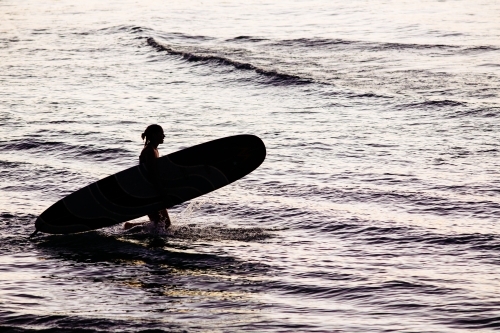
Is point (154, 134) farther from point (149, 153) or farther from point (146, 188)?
point (146, 188)

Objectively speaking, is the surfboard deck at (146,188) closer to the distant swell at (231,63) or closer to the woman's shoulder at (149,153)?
the woman's shoulder at (149,153)

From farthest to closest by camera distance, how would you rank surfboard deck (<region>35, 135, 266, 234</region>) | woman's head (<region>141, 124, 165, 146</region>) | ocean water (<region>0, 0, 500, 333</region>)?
1. surfboard deck (<region>35, 135, 266, 234</region>)
2. woman's head (<region>141, 124, 165, 146</region>)
3. ocean water (<region>0, 0, 500, 333</region>)

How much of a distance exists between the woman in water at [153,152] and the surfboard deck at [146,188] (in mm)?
155

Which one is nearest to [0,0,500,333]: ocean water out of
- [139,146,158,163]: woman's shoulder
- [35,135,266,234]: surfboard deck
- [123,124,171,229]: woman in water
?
[35,135,266,234]: surfboard deck

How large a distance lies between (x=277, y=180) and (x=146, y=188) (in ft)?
13.1

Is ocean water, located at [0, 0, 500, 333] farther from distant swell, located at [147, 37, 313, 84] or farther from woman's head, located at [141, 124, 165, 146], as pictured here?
woman's head, located at [141, 124, 165, 146]

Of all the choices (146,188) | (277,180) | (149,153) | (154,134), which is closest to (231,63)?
(277,180)

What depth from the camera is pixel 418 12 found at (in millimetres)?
41656

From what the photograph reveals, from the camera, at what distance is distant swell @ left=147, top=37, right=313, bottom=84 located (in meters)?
27.0

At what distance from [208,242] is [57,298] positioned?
292 cm

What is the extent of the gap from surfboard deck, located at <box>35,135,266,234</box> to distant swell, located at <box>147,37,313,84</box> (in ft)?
44.3

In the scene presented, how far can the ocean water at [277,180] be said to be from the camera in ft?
33.2

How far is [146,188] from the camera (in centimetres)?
1285

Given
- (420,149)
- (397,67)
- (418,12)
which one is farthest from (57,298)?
(418,12)
